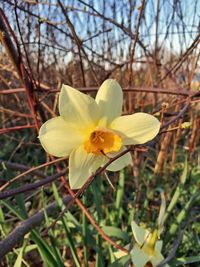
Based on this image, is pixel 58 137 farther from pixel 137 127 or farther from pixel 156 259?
pixel 156 259

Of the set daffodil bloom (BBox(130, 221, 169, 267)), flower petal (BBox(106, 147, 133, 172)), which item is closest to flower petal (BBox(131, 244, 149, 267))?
daffodil bloom (BBox(130, 221, 169, 267))

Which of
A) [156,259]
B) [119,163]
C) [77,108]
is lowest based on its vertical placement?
[156,259]

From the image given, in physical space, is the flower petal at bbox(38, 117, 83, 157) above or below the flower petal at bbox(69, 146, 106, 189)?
above

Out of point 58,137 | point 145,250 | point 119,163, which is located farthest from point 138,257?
point 58,137

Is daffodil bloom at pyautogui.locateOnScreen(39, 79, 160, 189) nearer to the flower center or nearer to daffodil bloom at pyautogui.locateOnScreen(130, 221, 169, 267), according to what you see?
the flower center

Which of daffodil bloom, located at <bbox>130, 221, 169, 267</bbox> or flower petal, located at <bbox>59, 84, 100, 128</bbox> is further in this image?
daffodil bloom, located at <bbox>130, 221, 169, 267</bbox>

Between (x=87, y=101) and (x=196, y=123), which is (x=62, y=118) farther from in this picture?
(x=196, y=123)

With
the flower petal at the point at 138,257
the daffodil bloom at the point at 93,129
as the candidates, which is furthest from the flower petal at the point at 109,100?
the flower petal at the point at 138,257
